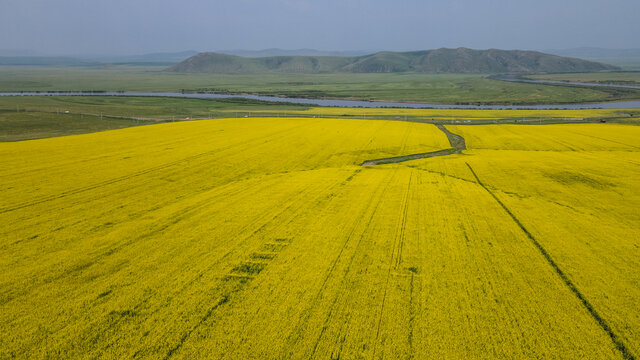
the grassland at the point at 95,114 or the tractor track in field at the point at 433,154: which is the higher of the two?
the grassland at the point at 95,114

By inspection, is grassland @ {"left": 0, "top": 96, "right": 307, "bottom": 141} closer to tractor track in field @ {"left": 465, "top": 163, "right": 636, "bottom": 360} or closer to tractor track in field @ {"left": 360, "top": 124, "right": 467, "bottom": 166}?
tractor track in field @ {"left": 360, "top": 124, "right": 467, "bottom": 166}

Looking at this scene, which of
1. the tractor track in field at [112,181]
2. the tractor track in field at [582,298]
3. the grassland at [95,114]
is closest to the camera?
the tractor track in field at [582,298]

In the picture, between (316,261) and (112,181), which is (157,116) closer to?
(112,181)

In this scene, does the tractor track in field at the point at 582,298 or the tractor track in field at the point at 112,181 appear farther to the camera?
the tractor track in field at the point at 112,181

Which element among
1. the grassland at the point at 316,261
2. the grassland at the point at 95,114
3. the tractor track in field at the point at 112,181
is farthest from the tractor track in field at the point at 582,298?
the grassland at the point at 95,114

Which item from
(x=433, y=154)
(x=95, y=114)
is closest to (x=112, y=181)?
(x=433, y=154)

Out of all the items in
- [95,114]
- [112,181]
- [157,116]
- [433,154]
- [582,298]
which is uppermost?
[95,114]

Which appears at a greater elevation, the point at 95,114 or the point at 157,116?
the point at 95,114

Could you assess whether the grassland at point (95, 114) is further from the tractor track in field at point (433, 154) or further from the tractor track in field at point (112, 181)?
the tractor track in field at point (433, 154)

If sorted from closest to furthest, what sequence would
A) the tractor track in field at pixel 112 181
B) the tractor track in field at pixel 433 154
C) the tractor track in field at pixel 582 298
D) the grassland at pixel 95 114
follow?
1. the tractor track in field at pixel 582 298
2. the tractor track in field at pixel 112 181
3. the tractor track in field at pixel 433 154
4. the grassland at pixel 95 114
